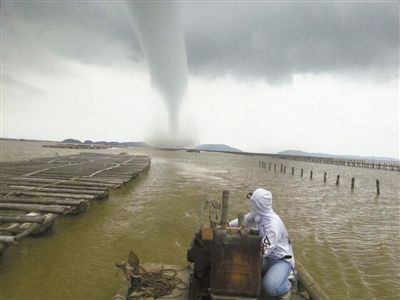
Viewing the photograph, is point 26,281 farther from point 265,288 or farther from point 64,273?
point 265,288

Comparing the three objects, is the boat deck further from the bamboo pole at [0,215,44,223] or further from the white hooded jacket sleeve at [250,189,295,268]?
the bamboo pole at [0,215,44,223]

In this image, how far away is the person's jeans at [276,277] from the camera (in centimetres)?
443

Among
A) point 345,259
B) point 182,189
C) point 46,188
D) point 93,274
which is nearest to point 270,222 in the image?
point 93,274

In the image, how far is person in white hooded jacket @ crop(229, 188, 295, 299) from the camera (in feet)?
14.5

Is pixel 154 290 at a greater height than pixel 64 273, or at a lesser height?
greater

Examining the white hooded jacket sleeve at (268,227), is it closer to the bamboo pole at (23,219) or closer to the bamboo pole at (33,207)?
the bamboo pole at (23,219)

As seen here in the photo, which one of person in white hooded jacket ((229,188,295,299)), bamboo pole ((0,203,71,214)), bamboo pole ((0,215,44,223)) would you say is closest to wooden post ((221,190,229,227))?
person in white hooded jacket ((229,188,295,299))

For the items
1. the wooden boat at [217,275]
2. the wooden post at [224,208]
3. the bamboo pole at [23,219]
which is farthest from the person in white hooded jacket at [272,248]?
the bamboo pole at [23,219]

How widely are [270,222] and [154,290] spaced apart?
7.02ft

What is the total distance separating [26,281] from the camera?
644cm

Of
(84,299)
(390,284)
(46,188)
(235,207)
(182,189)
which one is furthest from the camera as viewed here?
(182,189)

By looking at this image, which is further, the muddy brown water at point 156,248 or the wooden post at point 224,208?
the muddy brown water at point 156,248

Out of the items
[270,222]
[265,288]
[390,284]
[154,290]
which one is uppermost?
[270,222]

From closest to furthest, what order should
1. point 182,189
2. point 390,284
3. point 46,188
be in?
point 390,284
point 46,188
point 182,189
